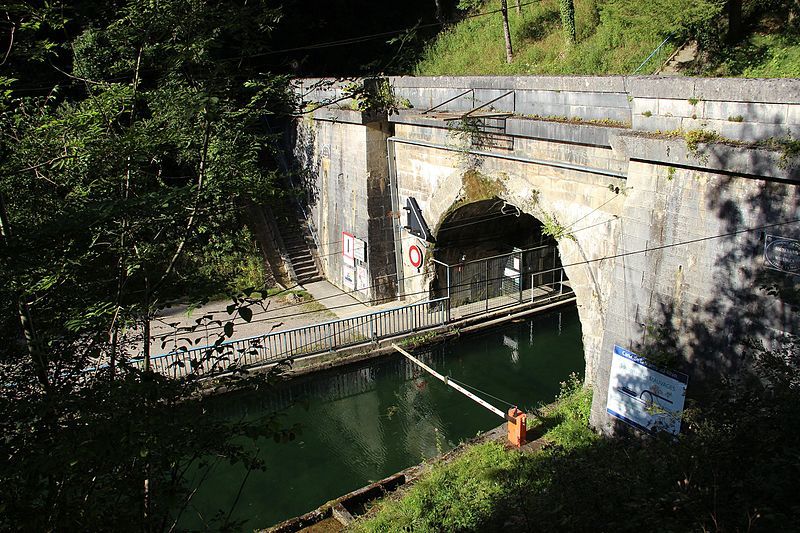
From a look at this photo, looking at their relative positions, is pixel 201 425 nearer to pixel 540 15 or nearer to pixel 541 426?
pixel 541 426

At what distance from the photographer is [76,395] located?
4.22 metres

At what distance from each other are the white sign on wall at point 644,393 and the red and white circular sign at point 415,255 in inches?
292

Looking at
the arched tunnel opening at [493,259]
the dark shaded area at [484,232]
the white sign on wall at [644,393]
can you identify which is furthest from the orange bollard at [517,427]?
the arched tunnel opening at [493,259]

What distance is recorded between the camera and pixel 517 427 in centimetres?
964

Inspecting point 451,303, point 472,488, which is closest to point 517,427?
point 472,488

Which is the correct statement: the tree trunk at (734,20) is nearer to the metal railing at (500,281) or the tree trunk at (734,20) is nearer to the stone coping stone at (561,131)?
the metal railing at (500,281)

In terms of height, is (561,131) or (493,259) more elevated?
(561,131)

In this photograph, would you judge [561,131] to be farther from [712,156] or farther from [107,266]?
[107,266]

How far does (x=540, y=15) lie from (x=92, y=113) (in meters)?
20.4

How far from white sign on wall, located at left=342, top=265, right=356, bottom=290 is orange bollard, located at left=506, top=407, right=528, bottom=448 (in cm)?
842

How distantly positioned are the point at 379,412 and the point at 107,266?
8.53m

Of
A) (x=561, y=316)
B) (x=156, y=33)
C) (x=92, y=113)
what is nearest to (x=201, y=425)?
(x=92, y=113)

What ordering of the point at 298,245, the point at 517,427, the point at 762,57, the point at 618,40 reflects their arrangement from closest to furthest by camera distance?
1. the point at 517,427
2. the point at 762,57
3. the point at 618,40
4. the point at 298,245

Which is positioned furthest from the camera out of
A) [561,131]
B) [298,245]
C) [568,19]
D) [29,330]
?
[298,245]
